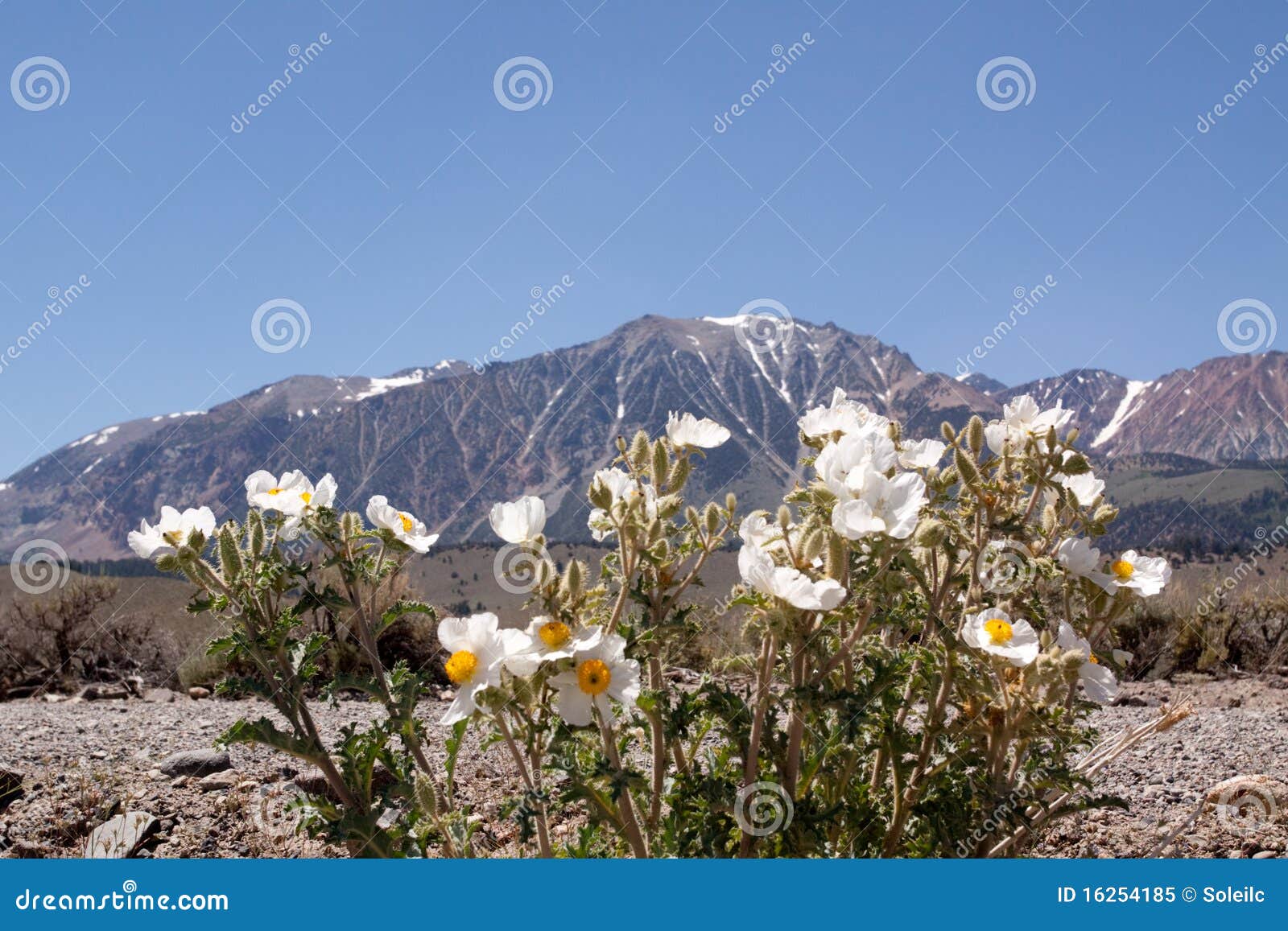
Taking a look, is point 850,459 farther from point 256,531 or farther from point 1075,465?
point 256,531

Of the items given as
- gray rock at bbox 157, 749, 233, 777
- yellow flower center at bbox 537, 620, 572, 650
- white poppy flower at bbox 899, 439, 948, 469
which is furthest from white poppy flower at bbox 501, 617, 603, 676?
gray rock at bbox 157, 749, 233, 777

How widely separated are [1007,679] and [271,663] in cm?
216

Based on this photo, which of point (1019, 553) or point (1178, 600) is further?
point (1178, 600)

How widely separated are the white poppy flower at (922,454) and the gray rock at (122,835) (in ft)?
12.3

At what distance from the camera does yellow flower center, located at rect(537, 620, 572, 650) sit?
213 centimetres

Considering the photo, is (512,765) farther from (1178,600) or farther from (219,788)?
(1178,600)

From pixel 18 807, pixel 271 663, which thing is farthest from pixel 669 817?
pixel 18 807

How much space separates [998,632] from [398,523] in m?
1.77

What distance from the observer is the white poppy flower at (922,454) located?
2.87 meters

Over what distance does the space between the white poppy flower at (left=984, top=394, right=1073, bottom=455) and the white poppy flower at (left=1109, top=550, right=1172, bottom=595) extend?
499 millimetres

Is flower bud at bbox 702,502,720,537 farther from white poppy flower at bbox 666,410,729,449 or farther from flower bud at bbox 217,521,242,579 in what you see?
flower bud at bbox 217,521,242,579

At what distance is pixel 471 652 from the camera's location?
7.17 ft

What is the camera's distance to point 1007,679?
2.60 meters

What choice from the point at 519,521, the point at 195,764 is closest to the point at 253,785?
the point at 195,764
